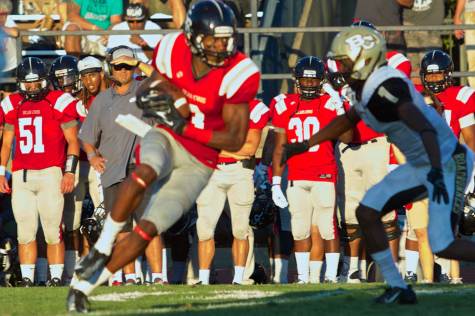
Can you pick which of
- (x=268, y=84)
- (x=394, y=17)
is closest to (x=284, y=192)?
(x=268, y=84)

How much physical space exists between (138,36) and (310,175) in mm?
2598

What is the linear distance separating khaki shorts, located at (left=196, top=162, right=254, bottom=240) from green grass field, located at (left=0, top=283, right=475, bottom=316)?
163cm

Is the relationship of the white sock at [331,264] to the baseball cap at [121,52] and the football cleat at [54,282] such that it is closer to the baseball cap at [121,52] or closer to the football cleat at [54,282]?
the football cleat at [54,282]

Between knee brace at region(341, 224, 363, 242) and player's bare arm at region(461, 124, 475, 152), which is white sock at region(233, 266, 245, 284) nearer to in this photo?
knee brace at region(341, 224, 363, 242)

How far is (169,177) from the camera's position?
22.7ft

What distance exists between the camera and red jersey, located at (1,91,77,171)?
1027cm

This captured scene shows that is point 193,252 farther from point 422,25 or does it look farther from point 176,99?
point 176,99

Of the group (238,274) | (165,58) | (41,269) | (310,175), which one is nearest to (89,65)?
(41,269)

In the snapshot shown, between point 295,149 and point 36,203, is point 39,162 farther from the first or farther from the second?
point 295,149

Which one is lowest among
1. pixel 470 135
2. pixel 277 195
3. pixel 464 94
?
pixel 277 195

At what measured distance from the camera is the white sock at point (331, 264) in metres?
10.3

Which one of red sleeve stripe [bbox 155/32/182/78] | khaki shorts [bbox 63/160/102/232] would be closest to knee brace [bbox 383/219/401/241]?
khaki shorts [bbox 63/160/102/232]

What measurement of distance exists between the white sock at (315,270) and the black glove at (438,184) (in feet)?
11.6

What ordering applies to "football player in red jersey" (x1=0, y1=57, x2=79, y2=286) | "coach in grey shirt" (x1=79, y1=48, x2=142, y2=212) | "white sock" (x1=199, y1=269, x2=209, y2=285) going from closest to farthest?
"coach in grey shirt" (x1=79, y1=48, x2=142, y2=212) < "white sock" (x1=199, y1=269, x2=209, y2=285) < "football player in red jersey" (x1=0, y1=57, x2=79, y2=286)
